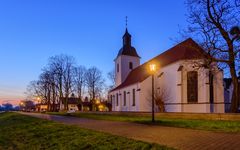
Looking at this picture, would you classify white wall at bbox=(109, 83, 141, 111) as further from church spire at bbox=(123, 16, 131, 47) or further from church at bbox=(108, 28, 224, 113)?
church spire at bbox=(123, 16, 131, 47)

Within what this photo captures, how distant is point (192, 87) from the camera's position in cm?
3322

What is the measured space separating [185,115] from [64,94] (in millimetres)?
43606

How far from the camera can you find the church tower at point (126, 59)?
55.5 m

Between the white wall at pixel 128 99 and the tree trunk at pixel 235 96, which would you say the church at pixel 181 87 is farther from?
the tree trunk at pixel 235 96

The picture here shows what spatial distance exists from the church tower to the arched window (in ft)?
77.5

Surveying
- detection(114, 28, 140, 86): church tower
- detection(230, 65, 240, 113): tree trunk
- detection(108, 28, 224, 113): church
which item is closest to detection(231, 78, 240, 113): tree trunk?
detection(230, 65, 240, 113): tree trunk

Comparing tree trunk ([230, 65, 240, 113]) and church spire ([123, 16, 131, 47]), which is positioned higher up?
church spire ([123, 16, 131, 47])

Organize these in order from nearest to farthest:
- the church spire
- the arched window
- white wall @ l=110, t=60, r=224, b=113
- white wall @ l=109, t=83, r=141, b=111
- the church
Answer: the church → white wall @ l=110, t=60, r=224, b=113 → the arched window → white wall @ l=109, t=83, r=141, b=111 → the church spire

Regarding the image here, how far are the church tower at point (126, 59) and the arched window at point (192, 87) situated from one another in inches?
929

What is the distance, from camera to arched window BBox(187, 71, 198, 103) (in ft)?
108

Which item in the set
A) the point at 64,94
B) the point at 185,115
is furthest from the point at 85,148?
the point at 64,94

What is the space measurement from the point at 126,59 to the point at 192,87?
24.3 metres

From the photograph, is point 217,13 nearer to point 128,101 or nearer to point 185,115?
point 185,115

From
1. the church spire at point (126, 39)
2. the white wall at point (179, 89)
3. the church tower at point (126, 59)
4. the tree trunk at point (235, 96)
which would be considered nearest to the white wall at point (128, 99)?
the white wall at point (179, 89)
